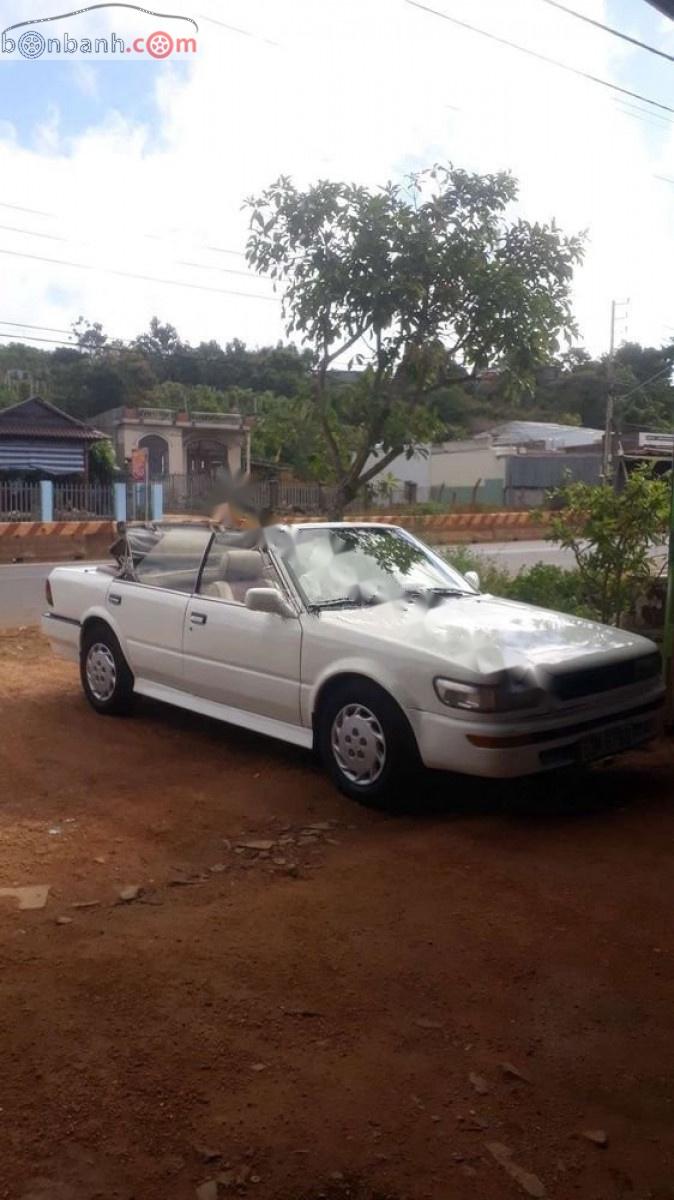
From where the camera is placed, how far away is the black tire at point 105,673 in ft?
23.3

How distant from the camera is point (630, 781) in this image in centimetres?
586

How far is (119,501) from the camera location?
21062 mm

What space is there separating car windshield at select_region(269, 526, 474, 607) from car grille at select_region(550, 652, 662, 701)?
1179 mm

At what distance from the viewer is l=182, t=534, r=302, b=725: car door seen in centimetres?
574

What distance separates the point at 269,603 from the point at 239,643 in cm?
41

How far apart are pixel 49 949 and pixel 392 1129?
1541 millimetres

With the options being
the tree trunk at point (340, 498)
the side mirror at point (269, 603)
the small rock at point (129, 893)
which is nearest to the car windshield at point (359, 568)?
the side mirror at point (269, 603)

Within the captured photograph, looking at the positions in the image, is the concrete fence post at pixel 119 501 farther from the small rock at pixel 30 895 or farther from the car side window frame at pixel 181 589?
the small rock at pixel 30 895

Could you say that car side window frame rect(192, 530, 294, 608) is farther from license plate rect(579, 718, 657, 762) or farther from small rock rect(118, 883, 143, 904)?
small rock rect(118, 883, 143, 904)

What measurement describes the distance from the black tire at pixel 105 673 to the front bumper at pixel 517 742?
2.72 metres

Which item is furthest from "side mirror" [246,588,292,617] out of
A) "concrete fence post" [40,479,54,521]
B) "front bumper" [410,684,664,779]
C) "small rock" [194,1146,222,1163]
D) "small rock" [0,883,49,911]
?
"concrete fence post" [40,479,54,521]

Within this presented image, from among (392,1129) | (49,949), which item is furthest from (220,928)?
(392,1129)

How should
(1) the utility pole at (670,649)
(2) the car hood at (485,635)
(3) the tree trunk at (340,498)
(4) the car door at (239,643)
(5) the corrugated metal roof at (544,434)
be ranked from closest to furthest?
(2) the car hood at (485,635) < (4) the car door at (239,643) < (1) the utility pole at (670,649) < (3) the tree trunk at (340,498) < (5) the corrugated metal roof at (544,434)

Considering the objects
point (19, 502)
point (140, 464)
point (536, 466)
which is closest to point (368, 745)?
point (140, 464)
